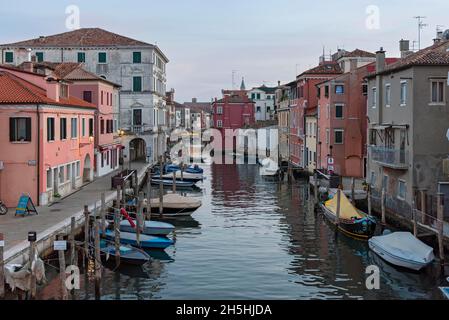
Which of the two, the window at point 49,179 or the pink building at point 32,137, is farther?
the window at point 49,179

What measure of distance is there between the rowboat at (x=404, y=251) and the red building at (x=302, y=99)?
31676 mm

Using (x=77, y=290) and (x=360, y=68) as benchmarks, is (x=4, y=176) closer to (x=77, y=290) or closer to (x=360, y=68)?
(x=77, y=290)

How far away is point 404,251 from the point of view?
2141 centimetres

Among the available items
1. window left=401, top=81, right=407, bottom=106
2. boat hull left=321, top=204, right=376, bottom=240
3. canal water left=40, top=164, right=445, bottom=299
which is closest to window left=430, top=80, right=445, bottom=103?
window left=401, top=81, right=407, bottom=106

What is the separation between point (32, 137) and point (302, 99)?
106 feet

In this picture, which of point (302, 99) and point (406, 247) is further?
point (302, 99)

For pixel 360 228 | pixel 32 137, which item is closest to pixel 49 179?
pixel 32 137

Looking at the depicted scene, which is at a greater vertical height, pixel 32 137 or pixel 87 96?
pixel 87 96

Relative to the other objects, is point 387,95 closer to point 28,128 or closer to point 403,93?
point 403,93

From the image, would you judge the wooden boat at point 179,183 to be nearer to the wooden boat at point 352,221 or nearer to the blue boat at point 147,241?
the wooden boat at point 352,221

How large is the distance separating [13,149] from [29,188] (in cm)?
189

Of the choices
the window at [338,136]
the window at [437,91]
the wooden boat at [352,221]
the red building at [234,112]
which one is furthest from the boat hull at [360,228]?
the red building at [234,112]

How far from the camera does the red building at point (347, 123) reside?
4559 centimetres

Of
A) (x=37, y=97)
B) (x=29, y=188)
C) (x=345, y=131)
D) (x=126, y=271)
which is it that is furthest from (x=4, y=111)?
(x=345, y=131)
